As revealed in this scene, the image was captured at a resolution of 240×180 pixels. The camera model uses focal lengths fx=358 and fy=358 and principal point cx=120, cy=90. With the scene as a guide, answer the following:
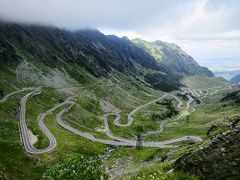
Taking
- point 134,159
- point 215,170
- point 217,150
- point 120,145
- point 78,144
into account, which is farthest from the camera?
point 120,145

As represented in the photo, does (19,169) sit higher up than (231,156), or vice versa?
(231,156)

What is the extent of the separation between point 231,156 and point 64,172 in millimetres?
21721

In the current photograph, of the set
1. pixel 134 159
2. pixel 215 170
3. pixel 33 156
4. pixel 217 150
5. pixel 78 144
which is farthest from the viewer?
pixel 78 144

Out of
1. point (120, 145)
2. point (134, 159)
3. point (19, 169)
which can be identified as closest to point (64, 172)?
point (19, 169)

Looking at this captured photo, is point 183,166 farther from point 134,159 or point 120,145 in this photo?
point 120,145

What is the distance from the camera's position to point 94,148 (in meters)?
182

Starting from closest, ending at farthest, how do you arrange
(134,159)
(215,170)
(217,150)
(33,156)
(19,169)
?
(215,170), (217,150), (19,169), (33,156), (134,159)

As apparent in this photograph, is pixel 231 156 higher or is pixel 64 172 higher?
pixel 231 156

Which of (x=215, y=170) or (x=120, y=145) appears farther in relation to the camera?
(x=120, y=145)

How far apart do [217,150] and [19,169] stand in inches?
3794

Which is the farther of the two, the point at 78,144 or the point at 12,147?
the point at 78,144

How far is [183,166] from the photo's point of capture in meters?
45.3

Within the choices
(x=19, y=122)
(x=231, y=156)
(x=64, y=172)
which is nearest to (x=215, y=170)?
(x=231, y=156)

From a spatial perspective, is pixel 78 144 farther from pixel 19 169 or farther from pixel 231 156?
pixel 231 156
